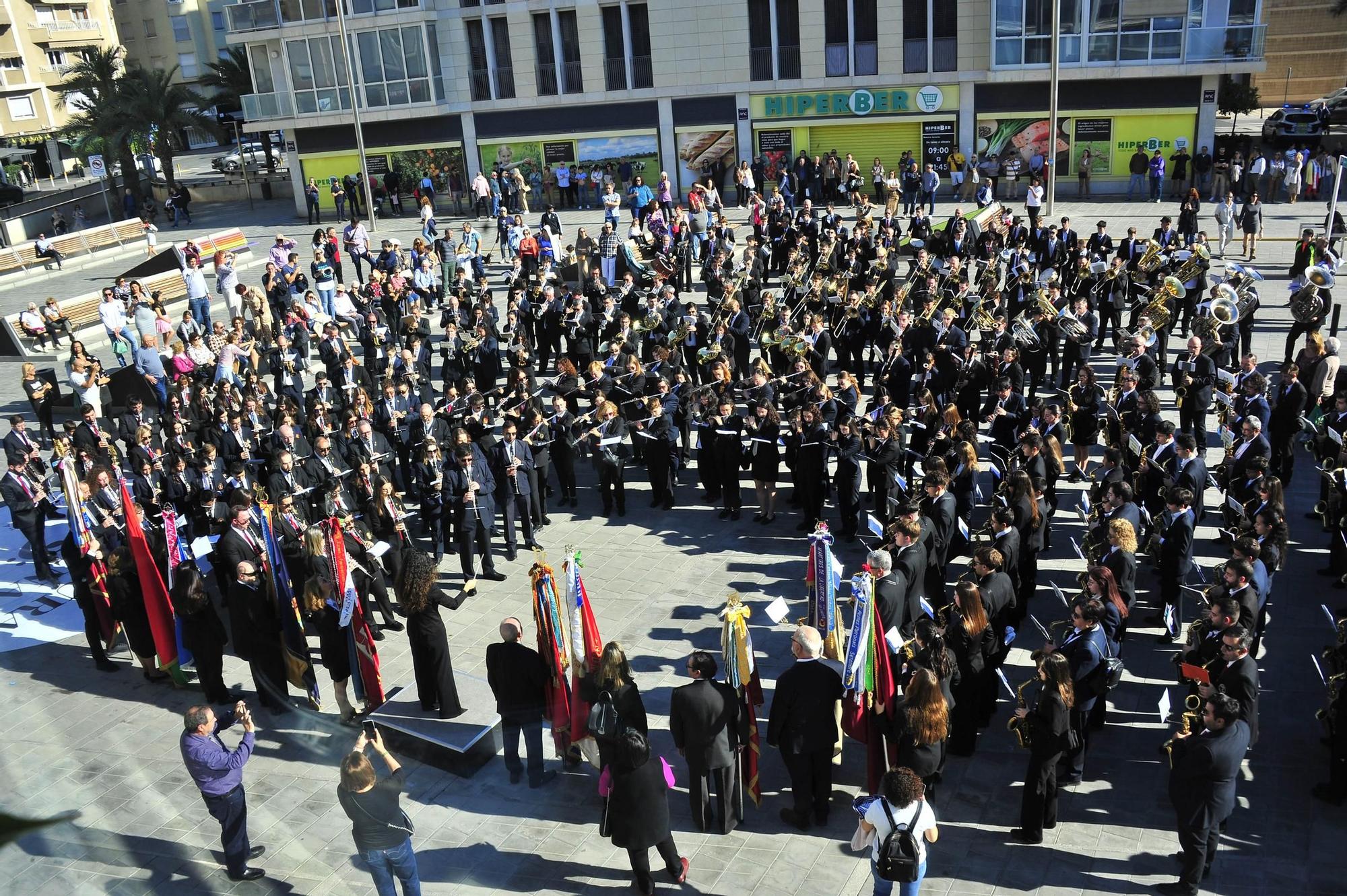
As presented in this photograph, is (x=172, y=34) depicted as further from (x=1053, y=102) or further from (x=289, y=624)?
(x=289, y=624)

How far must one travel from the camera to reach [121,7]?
226 feet

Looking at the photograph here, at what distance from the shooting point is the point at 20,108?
61562 mm

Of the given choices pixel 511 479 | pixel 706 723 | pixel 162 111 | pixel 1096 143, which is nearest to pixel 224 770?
pixel 706 723

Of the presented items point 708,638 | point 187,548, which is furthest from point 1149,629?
point 187,548

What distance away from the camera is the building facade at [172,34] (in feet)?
223

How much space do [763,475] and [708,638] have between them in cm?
302

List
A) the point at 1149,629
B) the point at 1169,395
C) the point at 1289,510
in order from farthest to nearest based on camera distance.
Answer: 1. the point at 1169,395
2. the point at 1289,510
3. the point at 1149,629

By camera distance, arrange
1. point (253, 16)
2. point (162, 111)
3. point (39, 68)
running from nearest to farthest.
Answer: point (253, 16), point (162, 111), point (39, 68)

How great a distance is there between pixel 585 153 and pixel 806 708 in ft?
106

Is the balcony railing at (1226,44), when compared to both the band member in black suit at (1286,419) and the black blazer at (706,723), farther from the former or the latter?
the black blazer at (706,723)

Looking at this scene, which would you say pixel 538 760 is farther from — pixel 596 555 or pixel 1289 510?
pixel 1289 510

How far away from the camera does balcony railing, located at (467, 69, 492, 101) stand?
38.0 metres

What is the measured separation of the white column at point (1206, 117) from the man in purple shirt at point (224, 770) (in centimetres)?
3123

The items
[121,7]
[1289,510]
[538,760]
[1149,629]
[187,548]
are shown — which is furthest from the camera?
[121,7]
